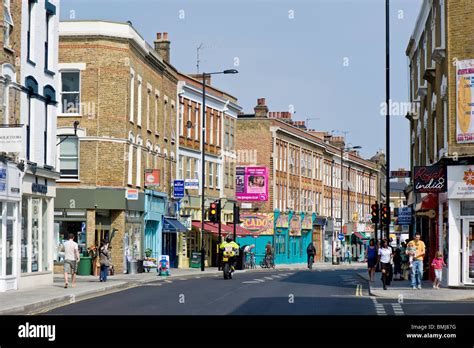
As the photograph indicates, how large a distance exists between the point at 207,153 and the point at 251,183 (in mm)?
9861

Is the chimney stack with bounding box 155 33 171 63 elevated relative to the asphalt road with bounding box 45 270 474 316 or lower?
elevated

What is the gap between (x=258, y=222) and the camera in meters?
81.9

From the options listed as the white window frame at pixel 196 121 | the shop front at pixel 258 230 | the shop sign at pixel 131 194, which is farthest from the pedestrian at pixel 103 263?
the shop front at pixel 258 230

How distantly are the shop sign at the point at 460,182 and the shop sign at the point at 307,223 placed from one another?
60.1m

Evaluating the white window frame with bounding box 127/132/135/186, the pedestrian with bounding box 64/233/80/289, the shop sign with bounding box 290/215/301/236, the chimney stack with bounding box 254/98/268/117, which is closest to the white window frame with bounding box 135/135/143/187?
the white window frame with bounding box 127/132/135/186

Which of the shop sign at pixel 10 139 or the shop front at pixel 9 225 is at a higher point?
the shop sign at pixel 10 139

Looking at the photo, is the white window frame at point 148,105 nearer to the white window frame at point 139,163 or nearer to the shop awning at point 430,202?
the white window frame at point 139,163

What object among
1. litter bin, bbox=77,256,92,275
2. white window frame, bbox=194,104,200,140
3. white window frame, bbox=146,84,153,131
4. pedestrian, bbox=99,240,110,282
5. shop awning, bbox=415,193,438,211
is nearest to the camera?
pedestrian, bbox=99,240,110,282

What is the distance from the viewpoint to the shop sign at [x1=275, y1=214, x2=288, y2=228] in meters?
84.6

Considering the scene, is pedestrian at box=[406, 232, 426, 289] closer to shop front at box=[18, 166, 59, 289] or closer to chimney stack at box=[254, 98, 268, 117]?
shop front at box=[18, 166, 59, 289]

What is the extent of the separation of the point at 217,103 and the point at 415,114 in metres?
22.0

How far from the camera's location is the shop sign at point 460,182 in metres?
32.4

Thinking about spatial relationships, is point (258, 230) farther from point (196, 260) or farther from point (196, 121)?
point (196, 260)

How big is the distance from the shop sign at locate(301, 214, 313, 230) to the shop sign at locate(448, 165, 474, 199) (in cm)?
6012
